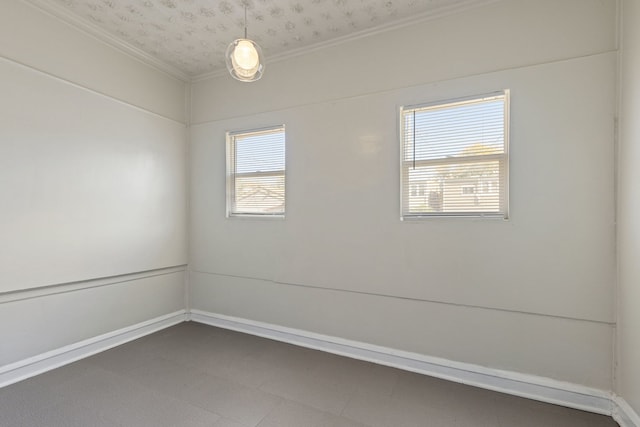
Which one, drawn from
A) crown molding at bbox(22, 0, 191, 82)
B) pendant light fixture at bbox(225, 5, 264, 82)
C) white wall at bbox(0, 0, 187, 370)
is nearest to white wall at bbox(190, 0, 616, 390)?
crown molding at bbox(22, 0, 191, 82)

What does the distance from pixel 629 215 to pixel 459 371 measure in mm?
1556

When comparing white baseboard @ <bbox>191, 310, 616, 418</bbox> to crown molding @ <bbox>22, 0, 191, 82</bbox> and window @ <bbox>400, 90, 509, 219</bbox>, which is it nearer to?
window @ <bbox>400, 90, 509, 219</bbox>

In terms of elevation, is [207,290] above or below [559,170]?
below

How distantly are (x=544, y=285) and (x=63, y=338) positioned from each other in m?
3.90

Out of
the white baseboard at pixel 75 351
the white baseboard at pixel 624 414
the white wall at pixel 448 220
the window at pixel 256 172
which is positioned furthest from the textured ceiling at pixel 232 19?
the white baseboard at pixel 624 414

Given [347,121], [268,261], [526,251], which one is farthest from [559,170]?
[268,261]

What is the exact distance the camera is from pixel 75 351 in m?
2.53

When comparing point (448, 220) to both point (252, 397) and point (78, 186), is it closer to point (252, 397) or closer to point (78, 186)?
point (252, 397)

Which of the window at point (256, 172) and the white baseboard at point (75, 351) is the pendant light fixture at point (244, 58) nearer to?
the window at point (256, 172)

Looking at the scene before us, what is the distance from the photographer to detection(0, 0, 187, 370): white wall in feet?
7.11

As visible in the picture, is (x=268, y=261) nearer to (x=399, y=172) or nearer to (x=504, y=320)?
(x=399, y=172)

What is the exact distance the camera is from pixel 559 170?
1.99 metres

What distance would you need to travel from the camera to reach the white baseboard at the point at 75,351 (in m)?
2.17

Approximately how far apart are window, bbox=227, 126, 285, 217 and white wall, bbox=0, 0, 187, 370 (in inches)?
28.7
